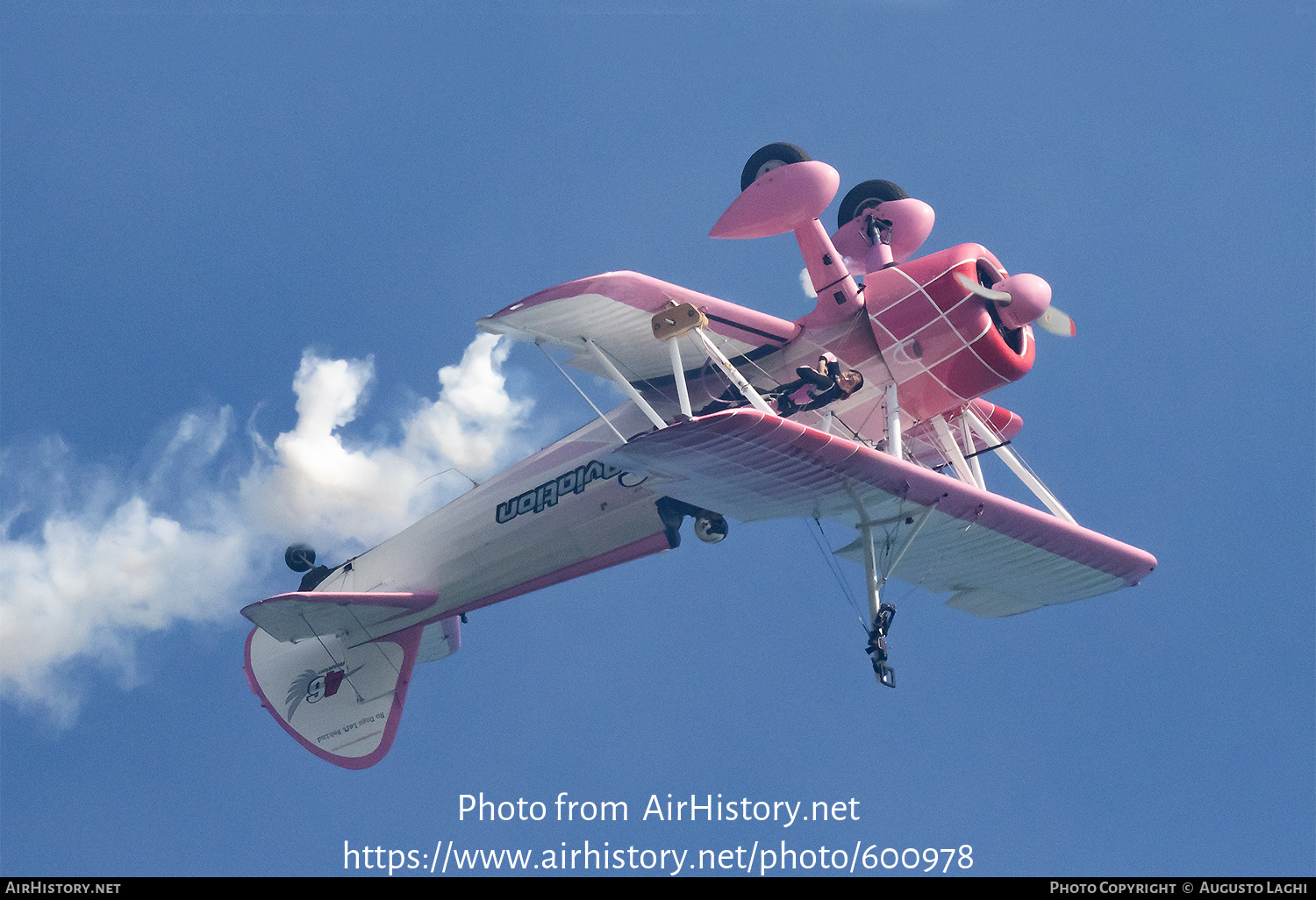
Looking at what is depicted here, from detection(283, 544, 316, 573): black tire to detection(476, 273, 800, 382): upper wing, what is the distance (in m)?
11.7

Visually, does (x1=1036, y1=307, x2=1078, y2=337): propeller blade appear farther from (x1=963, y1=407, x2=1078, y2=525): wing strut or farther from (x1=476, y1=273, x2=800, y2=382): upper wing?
(x1=476, y1=273, x2=800, y2=382): upper wing

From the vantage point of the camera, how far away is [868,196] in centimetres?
3216

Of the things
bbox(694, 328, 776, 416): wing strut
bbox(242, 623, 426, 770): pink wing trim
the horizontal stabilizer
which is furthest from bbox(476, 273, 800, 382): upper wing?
bbox(242, 623, 426, 770): pink wing trim

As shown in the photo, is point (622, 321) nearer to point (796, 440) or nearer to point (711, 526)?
point (711, 526)

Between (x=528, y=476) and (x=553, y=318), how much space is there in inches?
210

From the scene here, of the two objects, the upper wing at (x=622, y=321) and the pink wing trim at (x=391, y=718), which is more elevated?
the upper wing at (x=622, y=321)

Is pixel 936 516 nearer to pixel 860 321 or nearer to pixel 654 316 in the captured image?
pixel 860 321

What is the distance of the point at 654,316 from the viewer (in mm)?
26672

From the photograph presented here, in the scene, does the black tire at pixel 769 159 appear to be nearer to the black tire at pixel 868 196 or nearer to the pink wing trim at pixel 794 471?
the black tire at pixel 868 196

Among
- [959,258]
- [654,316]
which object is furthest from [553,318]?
[959,258]

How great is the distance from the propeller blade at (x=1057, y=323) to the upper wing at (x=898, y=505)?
4.42 metres

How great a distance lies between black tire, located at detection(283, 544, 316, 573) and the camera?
36.2 m

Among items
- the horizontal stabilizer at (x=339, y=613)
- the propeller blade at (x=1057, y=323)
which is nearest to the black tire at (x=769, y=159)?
the propeller blade at (x=1057, y=323)

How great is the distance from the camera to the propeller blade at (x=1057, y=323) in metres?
28.5
